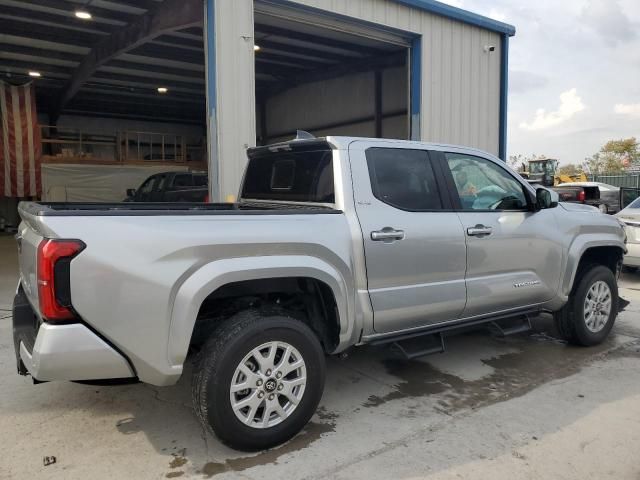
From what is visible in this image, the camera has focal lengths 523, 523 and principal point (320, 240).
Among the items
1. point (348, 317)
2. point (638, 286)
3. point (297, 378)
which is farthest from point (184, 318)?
point (638, 286)

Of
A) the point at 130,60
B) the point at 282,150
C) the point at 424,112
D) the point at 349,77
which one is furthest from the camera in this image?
the point at 349,77

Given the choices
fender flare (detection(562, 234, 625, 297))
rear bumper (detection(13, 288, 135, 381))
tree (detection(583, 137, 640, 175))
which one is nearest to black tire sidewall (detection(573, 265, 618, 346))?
fender flare (detection(562, 234, 625, 297))

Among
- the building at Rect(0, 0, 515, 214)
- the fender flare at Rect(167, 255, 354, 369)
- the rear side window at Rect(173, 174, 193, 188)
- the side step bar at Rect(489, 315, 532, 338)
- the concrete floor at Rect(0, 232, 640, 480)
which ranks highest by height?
the building at Rect(0, 0, 515, 214)

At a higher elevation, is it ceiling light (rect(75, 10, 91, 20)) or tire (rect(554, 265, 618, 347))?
ceiling light (rect(75, 10, 91, 20))

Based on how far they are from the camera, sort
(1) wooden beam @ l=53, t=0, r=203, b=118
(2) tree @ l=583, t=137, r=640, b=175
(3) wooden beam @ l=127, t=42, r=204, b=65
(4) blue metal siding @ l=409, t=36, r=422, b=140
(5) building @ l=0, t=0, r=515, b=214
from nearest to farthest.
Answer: (5) building @ l=0, t=0, r=515, b=214 < (1) wooden beam @ l=53, t=0, r=203, b=118 < (4) blue metal siding @ l=409, t=36, r=422, b=140 < (3) wooden beam @ l=127, t=42, r=204, b=65 < (2) tree @ l=583, t=137, r=640, b=175

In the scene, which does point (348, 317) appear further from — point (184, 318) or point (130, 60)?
point (130, 60)

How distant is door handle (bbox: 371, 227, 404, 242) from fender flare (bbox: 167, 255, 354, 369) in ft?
→ 1.21

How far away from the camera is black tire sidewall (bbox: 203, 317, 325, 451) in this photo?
9.25 ft

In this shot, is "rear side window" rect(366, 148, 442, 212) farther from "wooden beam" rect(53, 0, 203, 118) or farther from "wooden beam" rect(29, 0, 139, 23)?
"wooden beam" rect(29, 0, 139, 23)

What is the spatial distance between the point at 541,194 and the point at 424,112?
566 cm

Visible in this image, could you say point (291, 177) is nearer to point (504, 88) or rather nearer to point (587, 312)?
point (587, 312)

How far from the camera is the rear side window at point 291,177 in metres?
3.62

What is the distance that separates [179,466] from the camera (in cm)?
289

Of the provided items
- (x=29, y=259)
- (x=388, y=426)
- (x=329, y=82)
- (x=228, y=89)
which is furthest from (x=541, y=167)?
(x=29, y=259)
